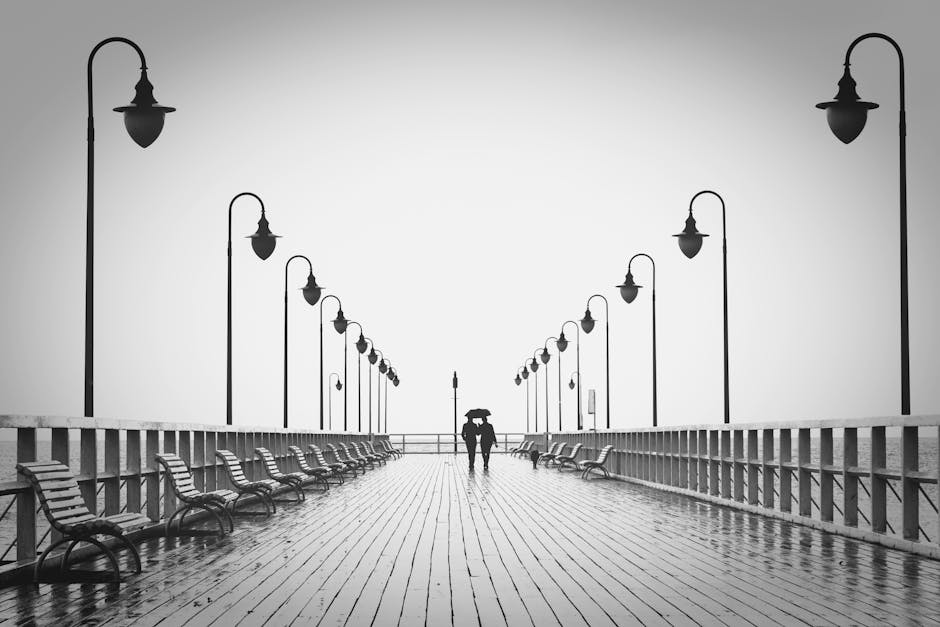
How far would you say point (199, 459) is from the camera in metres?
16.7

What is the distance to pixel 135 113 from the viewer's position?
13812 millimetres

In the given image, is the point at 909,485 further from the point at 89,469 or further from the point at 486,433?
the point at 486,433

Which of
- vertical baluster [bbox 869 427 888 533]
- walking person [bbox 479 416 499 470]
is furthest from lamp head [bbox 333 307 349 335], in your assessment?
vertical baluster [bbox 869 427 888 533]

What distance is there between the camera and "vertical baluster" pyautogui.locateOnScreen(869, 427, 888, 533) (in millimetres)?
12375

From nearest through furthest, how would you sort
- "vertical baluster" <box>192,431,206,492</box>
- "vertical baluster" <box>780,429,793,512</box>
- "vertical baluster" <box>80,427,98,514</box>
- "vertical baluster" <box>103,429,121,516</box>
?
"vertical baluster" <box>80,427,98,514</box>
"vertical baluster" <box>103,429,121,516</box>
"vertical baluster" <box>780,429,793,512</box>
"vertical baluster" <box>192,431,206,492</box>

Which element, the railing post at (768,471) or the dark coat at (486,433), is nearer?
the railing post at (768,471)

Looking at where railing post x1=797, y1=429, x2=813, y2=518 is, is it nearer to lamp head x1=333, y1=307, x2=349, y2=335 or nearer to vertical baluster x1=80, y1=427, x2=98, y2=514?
vertical baluster x1=80, y1=427, x2=98, y2=514

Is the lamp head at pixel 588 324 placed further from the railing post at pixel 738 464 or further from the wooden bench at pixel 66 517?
the wooden bench at pixel 66 517

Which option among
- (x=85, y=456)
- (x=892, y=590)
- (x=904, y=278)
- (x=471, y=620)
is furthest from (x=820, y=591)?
(x=85, y=456)

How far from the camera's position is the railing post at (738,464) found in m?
18.3

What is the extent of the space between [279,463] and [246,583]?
1564 centimetres

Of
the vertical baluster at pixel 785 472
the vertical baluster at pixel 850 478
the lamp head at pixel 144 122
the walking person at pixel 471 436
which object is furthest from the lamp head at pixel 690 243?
the walking person at pixel 471 436

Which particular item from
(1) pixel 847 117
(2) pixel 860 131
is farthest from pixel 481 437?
(1) pixel 847 117

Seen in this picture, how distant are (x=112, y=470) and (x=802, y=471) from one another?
317 inches
